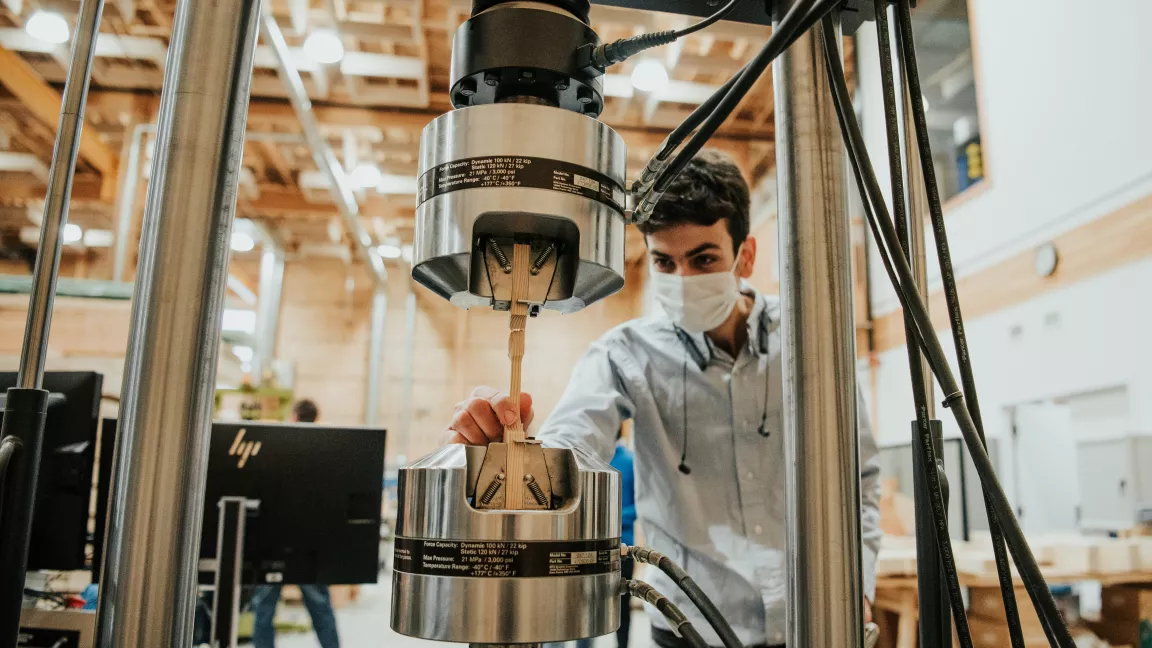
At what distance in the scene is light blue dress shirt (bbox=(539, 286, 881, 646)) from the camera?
1.11 metres

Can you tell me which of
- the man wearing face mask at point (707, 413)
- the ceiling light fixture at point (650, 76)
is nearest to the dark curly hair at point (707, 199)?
the man wearing face mask at point (707, 413)

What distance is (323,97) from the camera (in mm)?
6207

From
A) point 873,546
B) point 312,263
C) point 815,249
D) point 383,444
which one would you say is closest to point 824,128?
point 815,249

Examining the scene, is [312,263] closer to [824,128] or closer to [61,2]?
[61,2]

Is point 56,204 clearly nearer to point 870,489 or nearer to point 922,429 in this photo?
point 922,429

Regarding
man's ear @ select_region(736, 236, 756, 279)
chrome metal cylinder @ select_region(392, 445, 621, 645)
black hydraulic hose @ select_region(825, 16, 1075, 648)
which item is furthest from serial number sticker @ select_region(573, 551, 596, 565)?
man's ear @ select_region(736, 236, 756, 279)

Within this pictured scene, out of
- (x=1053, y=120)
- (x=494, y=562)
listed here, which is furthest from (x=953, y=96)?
(x=494, y=562)

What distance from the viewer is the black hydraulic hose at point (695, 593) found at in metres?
0.56

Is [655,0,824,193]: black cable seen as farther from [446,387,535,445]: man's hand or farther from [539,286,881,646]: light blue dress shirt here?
→ [539,286,881,646]: light blue dress shirt

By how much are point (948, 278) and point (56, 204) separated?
0.62m

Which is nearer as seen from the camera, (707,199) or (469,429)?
(469,429)

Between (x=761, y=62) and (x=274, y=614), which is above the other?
(x=761, y=62)

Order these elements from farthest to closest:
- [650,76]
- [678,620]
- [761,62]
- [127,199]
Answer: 1. [127,199]
2. [650,76]
3. [678,620]
4. [761,62]

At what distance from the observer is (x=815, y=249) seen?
0.56m
